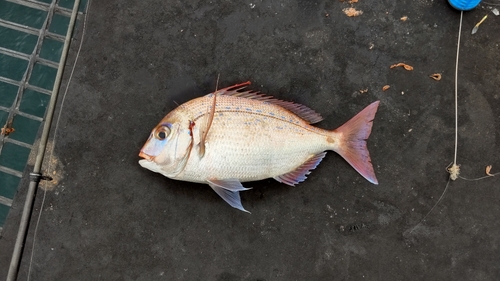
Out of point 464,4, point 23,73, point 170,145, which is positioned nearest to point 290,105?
point 170,145

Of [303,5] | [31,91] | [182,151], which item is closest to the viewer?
[182,151]

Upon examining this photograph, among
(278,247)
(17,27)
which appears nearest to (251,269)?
(278,247)

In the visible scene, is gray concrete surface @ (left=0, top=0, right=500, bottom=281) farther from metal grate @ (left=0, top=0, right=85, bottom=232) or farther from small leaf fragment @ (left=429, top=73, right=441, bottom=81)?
metal grate @ (left=0, top=0, right=85, bottom=232)

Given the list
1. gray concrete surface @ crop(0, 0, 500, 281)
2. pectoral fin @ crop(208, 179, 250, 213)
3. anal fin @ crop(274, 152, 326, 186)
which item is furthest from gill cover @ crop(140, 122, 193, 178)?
anal fin @ crop(274, 152, 326, 186)

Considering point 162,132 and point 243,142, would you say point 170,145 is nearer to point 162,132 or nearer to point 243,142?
point 162,132

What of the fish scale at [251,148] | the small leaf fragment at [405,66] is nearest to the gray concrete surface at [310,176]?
Answer: the small leaf fragment at [405,66]

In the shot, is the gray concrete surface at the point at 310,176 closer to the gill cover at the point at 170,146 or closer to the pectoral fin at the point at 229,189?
the pectoral fin at the point at 229,189

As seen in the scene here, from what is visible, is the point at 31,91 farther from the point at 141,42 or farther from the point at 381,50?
the point at 381,50
